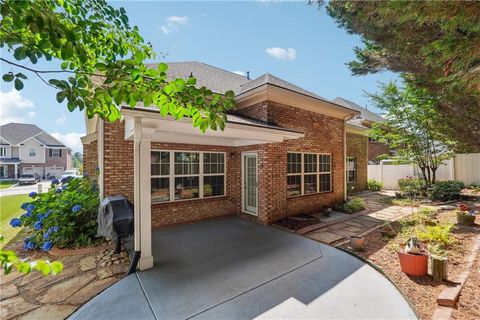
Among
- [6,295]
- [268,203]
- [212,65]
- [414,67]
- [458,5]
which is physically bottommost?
[6,295]

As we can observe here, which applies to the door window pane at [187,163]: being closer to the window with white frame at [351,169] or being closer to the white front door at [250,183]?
the white front door at [250,183]

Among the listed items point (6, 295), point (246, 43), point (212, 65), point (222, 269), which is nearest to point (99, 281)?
point (6, 295)

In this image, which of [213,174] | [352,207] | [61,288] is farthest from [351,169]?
[61,288]

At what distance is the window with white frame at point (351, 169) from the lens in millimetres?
13859

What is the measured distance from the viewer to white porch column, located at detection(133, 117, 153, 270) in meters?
4.42

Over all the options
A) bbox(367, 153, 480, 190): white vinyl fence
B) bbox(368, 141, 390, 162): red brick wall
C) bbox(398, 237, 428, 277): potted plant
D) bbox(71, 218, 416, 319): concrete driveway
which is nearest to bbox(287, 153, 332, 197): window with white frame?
bbox(71, 218, 416, 319): concrete driveway

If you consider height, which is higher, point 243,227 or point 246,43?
point 246,43

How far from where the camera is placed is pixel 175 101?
155 cm

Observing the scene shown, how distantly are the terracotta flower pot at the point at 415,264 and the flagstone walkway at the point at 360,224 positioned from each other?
177 cm

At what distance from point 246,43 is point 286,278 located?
319 inches

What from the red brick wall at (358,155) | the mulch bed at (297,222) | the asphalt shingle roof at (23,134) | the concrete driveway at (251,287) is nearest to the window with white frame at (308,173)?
the mulch bed at (297,222)

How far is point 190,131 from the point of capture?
5484mm

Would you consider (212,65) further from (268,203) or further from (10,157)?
(10,157)

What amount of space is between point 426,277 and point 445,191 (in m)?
10.4
